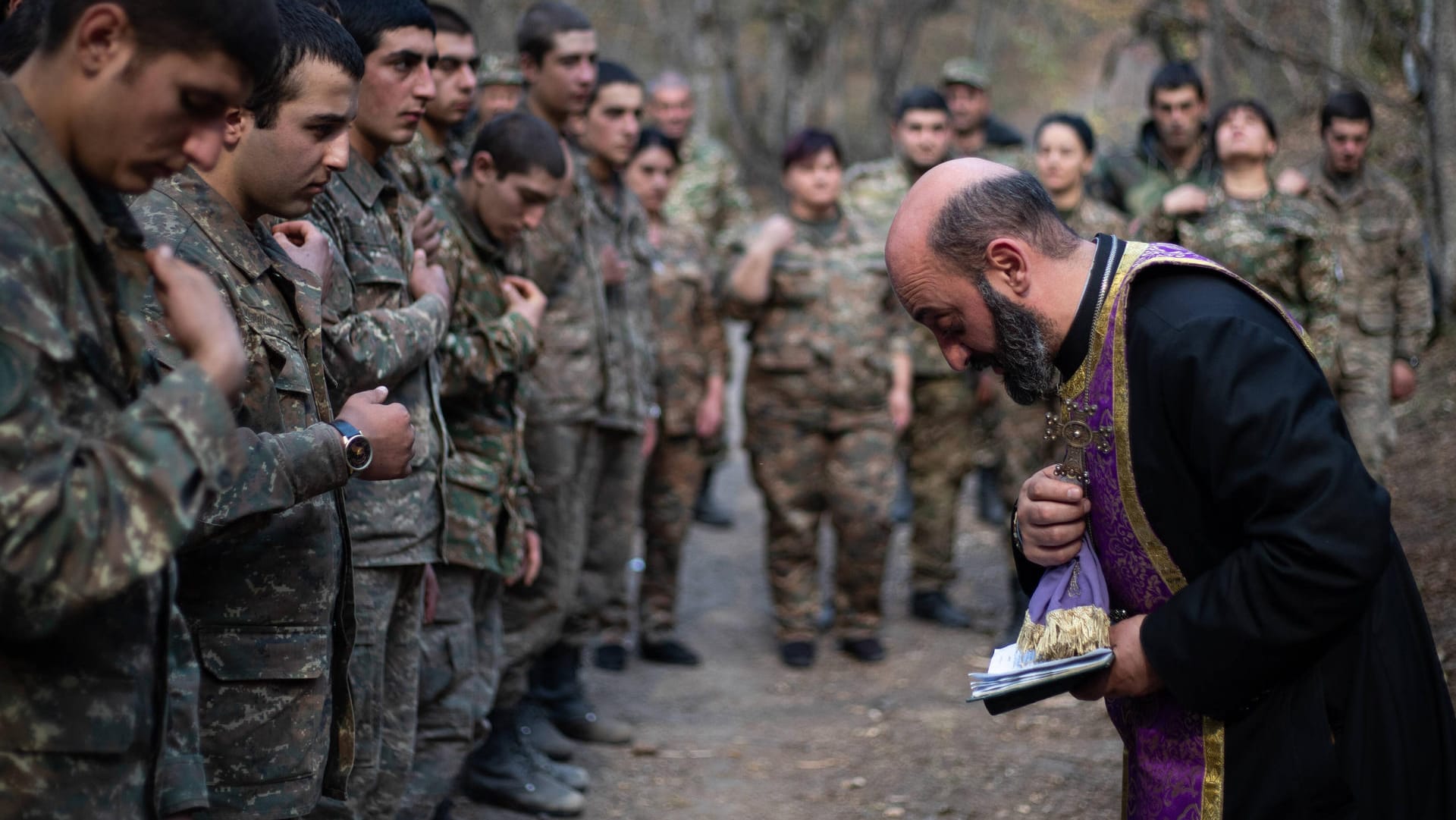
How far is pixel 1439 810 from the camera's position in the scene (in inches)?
95.2

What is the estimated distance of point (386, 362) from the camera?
3311 millimetres

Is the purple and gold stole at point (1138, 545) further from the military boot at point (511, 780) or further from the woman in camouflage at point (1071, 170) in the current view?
the woman in camouflage at point (1071, 170)

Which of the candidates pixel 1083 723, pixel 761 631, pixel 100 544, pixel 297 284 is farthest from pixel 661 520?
pixel 100 544

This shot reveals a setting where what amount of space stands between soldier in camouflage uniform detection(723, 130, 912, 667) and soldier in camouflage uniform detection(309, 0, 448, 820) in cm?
327

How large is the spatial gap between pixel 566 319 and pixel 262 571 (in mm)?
2911

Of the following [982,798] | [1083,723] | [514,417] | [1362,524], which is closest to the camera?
[1362,524]

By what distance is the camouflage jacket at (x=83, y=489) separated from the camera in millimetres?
1696

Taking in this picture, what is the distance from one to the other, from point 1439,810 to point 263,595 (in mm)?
2239

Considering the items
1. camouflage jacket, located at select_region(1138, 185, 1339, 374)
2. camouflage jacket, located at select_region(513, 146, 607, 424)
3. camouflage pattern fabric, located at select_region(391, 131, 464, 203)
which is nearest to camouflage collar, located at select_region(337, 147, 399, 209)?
camouflage pattern fabric, located at select_region(391, 131, 464, 203)

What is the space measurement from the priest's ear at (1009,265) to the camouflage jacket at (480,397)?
197 cm

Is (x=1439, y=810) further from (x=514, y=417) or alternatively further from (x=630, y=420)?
(x=630, y=420)

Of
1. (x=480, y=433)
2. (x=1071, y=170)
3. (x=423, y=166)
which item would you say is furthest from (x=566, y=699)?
(x=1071, y=170)

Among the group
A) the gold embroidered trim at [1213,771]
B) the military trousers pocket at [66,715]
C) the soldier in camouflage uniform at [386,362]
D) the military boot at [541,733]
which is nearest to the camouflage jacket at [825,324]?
the military boot at [541,733]

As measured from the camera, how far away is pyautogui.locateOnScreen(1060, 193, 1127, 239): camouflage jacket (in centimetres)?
730
